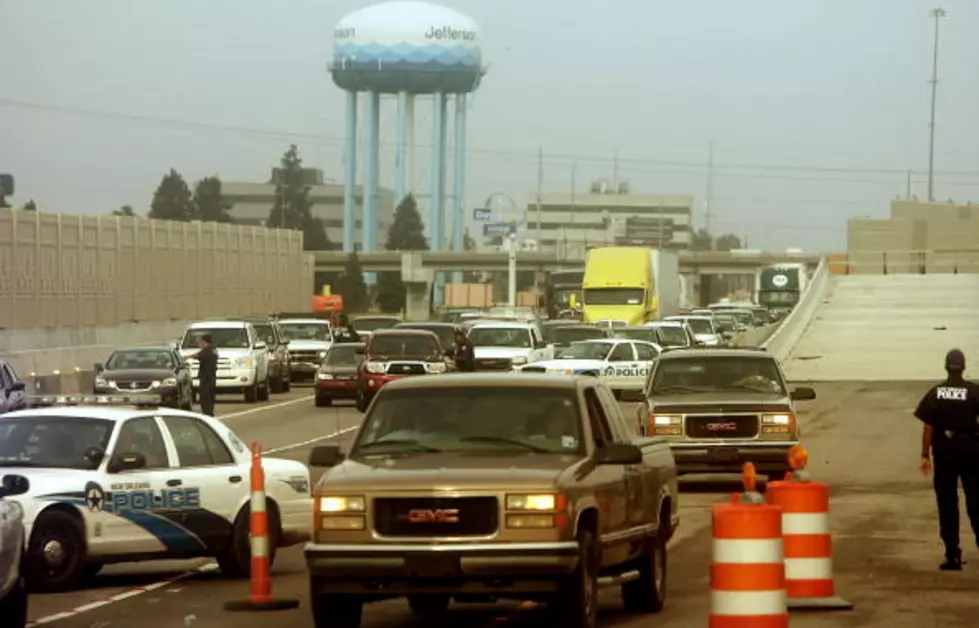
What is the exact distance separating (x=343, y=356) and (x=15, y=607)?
121 feet

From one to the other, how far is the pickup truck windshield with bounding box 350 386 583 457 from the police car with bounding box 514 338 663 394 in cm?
3142

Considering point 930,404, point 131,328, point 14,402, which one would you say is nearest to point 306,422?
point 14,402

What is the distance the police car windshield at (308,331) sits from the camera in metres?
62.7

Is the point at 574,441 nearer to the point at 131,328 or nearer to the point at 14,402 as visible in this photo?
the point at 14,402

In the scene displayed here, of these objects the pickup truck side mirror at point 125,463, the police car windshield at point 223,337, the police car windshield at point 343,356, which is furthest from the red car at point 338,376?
the pickup truck side mirror at point 125,463

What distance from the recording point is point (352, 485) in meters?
13.2

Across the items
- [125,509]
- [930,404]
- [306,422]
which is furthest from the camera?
[306,422]

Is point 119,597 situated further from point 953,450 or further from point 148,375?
point 148,375

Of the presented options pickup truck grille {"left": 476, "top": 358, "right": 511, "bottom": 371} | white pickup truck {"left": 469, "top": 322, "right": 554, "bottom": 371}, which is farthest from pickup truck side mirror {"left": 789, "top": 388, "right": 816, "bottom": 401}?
pickup truck grille {"left": 476, "top": 358, "right": 511, "bottom": 371}

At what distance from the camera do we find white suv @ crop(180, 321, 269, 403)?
5150cm

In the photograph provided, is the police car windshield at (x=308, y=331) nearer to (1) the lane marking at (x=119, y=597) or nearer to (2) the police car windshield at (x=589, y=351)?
(2) the police car windshield at (x=589, y=351)

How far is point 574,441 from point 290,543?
496cm

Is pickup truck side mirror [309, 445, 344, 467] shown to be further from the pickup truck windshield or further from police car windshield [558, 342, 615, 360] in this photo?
police car windshield [558, 342, 615, 360]

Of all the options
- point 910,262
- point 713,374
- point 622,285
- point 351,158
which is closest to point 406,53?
point 351,158
